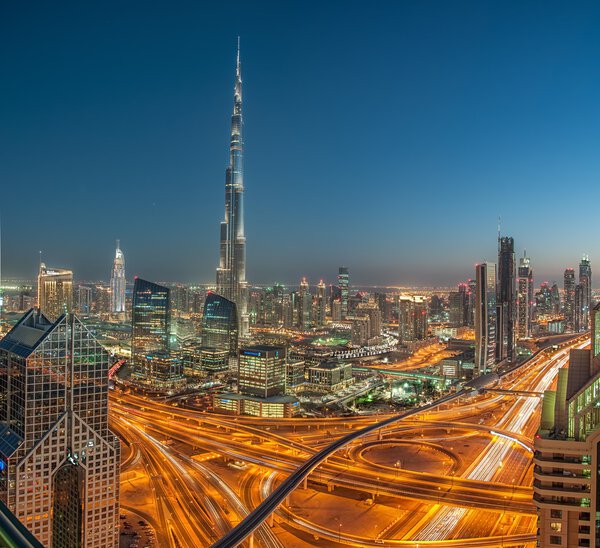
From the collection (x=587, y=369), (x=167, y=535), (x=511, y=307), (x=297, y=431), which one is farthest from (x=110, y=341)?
(x=587, y=369)

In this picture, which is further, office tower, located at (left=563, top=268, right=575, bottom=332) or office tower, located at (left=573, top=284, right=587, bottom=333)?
office tower, located at (left=563, top=268, right=575, bottom=332)

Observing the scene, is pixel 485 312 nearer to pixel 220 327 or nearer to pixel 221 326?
pixel 221 326

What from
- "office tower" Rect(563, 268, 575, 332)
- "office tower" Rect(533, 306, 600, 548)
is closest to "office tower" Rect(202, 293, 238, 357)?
"office tower" Rect(533, 306, 600, 548)

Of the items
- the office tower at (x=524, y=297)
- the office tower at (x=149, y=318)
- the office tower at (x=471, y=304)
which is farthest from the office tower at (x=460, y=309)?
the office tower at (x=149, y=318)

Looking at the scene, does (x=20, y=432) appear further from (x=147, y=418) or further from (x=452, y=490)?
(x=147, y=418)

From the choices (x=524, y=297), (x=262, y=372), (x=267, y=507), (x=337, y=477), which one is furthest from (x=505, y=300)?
(x=267, y=507)

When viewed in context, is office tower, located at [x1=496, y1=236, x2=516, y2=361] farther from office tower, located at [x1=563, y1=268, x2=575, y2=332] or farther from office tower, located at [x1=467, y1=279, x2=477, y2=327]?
office tower, located at [x1=563, y1=268, x2=575, y2=332]
